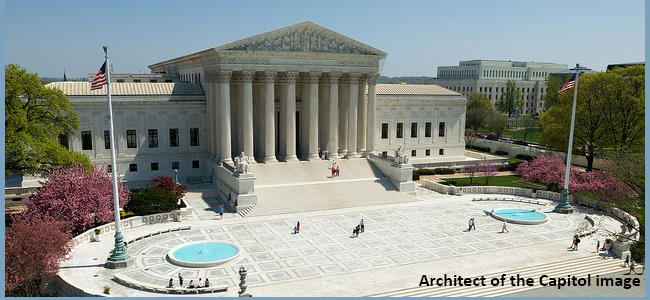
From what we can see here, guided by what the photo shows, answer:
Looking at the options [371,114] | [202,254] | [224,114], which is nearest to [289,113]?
[224,114]

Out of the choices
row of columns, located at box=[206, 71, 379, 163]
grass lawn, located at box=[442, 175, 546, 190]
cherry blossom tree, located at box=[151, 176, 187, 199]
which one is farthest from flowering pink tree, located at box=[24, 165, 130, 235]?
grass lawn, located at box=[442, 175, 546, 190]

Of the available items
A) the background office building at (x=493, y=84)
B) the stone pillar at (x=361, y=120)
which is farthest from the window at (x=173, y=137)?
the background office building at (x=493, y=84)

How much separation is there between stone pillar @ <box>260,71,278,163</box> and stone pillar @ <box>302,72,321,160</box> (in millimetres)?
4541

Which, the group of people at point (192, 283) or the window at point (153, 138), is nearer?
the group of people at point (192, 283)

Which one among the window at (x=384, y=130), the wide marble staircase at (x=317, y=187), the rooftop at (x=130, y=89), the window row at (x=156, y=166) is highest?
the rooftop at (x=130, y=89)

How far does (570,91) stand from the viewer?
67438 millimetres

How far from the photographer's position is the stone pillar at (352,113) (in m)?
62.2

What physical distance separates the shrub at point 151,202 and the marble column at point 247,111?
46.9ft

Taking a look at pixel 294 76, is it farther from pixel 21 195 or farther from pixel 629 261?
pixel 629 261

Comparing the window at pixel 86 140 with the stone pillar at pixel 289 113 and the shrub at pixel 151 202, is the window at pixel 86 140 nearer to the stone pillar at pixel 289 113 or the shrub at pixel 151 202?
the shrub at pixel 151 202

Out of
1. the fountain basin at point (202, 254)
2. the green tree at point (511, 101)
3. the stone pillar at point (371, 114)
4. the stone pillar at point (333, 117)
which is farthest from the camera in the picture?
the green tree at point (511, 101)

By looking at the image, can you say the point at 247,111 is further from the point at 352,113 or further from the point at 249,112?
the point at 352,113

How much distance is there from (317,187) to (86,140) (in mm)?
26887

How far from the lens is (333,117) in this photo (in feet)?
204
